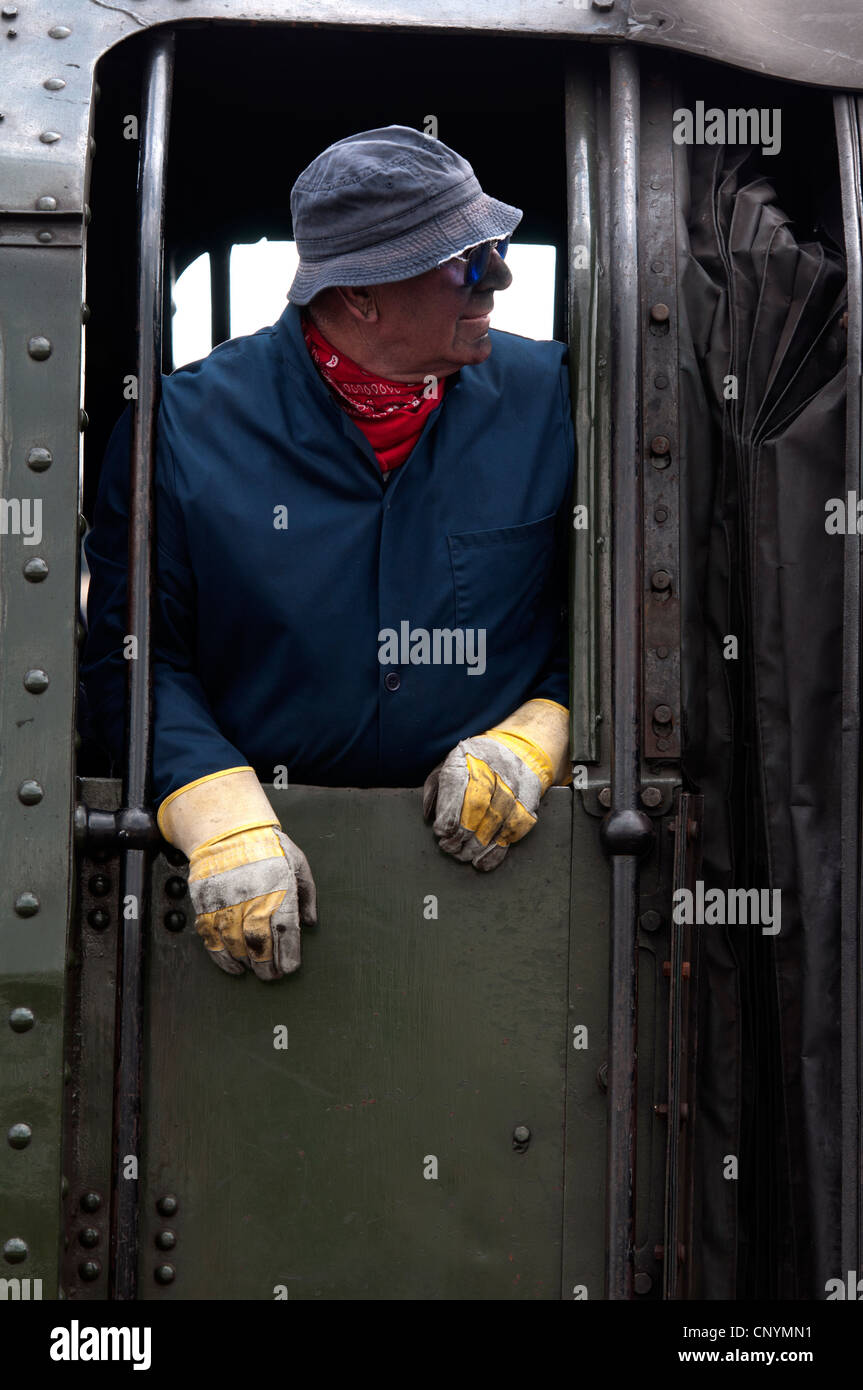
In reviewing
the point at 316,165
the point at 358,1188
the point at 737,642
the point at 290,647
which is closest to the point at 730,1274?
the point at 358,1188

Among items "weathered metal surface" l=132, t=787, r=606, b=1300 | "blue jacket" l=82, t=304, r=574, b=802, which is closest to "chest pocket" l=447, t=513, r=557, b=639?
"blue jacket" l=82, t=304, r=574, b=802

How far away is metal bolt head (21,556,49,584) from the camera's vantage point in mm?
1965

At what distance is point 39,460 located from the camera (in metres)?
1.97

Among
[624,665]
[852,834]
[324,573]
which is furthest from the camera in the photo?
[324,573]

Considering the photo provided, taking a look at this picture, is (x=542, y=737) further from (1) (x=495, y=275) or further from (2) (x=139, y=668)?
(1) (x=495, y=275)

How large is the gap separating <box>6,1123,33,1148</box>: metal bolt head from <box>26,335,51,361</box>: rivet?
1.06 m

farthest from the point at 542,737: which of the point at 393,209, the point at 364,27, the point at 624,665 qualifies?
the point at 364,27

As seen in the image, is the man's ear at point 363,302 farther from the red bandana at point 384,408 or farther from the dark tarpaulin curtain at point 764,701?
the dark tarpaulin curtain at point 764,701

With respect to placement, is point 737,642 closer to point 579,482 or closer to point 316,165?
point 579,482

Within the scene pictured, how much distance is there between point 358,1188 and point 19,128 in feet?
5.33

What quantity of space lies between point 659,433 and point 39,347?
3.07 ft

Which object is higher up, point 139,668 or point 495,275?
point 495,275

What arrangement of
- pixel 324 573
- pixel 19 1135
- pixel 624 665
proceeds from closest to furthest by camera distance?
pixel 19 1135
pixel 624 665
pixel 324 573

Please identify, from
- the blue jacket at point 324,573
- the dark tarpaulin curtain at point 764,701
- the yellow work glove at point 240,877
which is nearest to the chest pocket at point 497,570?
the blue jacket at point 324,573
